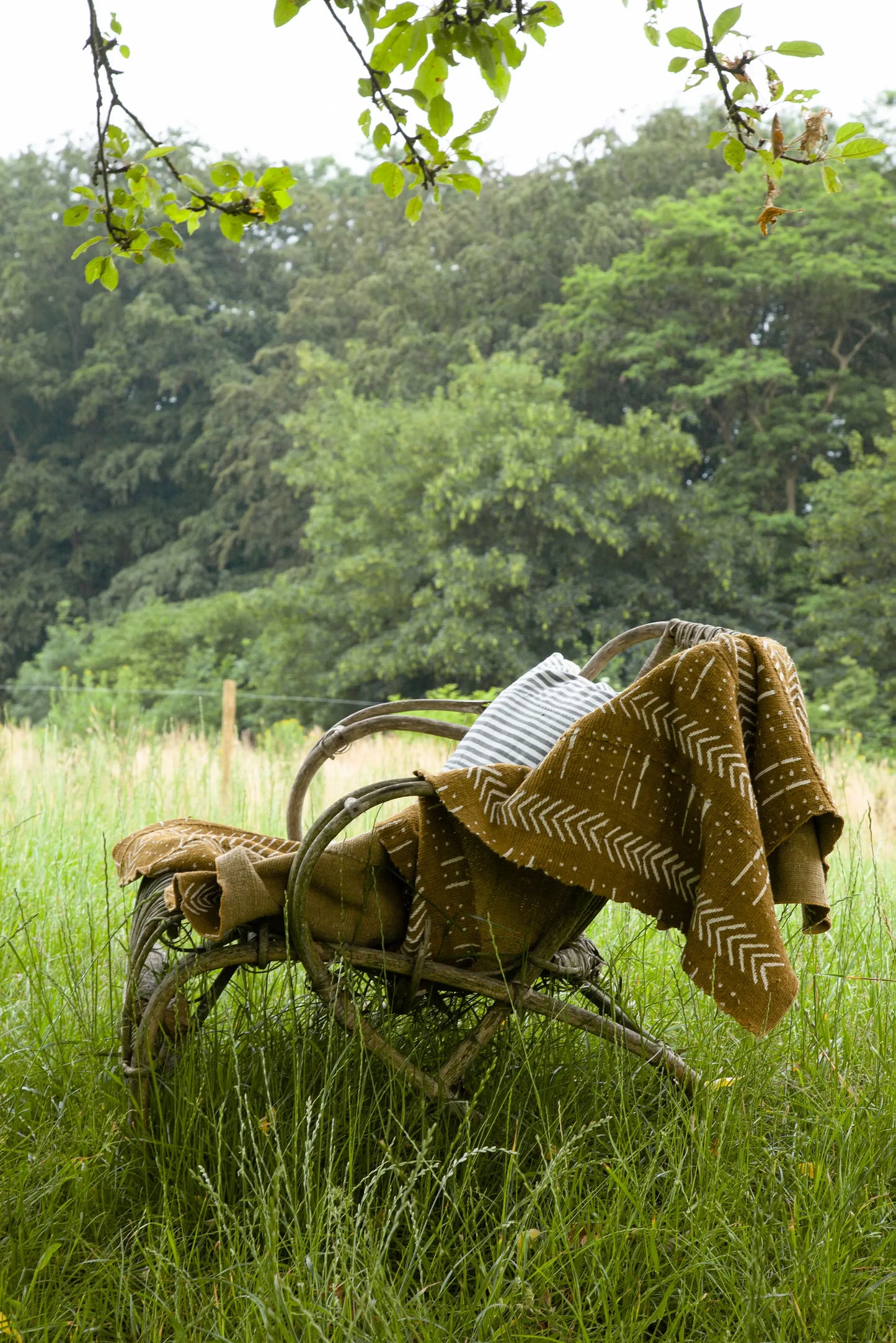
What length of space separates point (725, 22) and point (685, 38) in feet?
0.29

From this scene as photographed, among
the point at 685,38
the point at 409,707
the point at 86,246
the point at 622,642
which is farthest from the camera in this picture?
the point at 409,707

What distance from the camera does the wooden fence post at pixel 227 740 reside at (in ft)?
13.3

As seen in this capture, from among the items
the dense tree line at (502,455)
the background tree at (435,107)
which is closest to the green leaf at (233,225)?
the background tree at (435,107)

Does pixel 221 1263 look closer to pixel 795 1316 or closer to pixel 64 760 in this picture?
pixel 795 1316

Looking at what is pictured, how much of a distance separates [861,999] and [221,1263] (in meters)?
1.27

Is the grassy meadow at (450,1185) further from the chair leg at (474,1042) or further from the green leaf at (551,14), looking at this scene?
the green leaf at (551,14)

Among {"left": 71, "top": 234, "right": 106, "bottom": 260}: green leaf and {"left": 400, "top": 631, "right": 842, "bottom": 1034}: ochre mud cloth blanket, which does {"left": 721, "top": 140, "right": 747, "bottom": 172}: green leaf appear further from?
{"left": 71, "top": 234, "right": 106, "bottom": 260}: green leaf

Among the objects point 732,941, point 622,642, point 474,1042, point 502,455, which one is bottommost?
point 474,1042

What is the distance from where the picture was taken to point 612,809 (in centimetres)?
138

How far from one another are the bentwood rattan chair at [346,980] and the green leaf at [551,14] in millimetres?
890

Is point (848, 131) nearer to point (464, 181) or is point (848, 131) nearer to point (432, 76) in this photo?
point (432, 76)

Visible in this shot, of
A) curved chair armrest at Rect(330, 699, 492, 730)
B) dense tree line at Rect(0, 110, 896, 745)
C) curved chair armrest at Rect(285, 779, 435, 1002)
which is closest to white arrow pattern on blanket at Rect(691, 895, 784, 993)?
curved chair armrest at Rect(285, 779, 435, 1002)

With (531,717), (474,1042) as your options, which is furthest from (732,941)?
(531,717)

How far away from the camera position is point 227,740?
14.2ft
